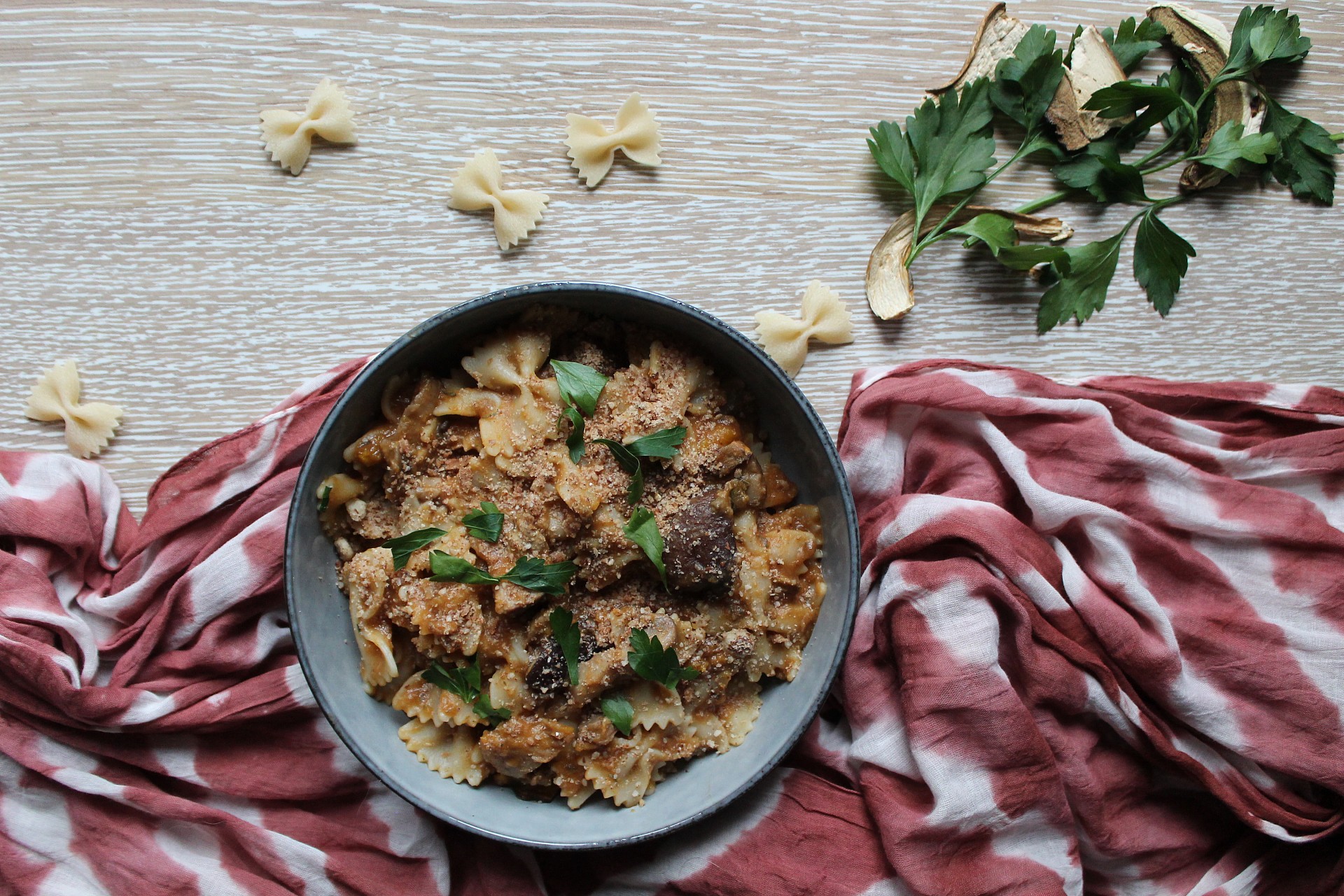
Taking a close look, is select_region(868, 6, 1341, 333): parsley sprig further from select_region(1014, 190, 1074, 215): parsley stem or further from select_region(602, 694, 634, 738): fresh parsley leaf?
select_region(602, 694, 634, 738): fresh parsley leaf

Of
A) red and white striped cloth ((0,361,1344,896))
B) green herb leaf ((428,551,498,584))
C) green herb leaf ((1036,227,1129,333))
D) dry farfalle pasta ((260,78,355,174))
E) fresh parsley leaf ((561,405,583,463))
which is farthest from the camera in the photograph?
green herb leaf ((1036,227,1129,333))

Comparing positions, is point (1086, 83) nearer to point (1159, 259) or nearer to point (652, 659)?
point (1159, 259)

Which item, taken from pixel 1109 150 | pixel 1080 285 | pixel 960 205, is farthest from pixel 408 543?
pixel 1109 150

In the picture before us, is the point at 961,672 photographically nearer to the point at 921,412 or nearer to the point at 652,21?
the point at 921,412

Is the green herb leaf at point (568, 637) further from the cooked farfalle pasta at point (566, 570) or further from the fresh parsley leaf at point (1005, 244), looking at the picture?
the fresh parsley leaf at point (1005, 244)

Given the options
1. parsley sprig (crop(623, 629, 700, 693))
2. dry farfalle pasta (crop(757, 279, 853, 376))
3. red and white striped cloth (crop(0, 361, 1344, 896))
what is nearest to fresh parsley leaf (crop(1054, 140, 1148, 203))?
red and white striped cloth (crop(0, 361, 1344, 896))

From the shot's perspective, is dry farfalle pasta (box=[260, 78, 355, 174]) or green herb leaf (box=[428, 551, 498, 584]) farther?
dry farfalle pasta (box=[260, 78, 355, 174])
